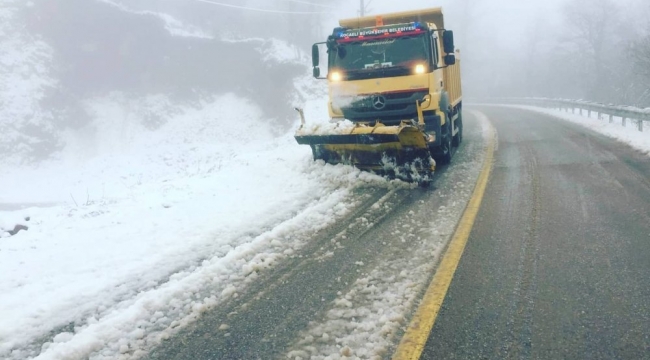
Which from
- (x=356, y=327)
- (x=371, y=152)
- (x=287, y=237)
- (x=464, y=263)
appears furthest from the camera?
→ (x=371, y=152)

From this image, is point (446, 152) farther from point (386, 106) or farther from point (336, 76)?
point (336, 76)

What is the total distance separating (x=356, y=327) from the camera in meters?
3.24

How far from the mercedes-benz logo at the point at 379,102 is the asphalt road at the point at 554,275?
2478 mm

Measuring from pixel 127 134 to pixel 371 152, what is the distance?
32.9m

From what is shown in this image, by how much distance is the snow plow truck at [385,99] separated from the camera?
7.98m

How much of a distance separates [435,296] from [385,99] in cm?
555

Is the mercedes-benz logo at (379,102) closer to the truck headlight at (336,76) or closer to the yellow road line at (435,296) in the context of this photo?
the truck headlight at (336,76)

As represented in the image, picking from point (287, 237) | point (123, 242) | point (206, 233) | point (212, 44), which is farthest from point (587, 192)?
point (212, 44)

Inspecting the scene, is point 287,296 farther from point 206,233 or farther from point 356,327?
point 206,233

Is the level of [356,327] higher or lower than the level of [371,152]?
lower

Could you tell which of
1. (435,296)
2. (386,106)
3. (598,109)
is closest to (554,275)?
(435,296)

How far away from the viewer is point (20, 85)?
3591 centimetres

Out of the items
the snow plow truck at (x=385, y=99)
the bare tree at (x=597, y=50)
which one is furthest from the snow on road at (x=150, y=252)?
the bare tree at (x=597, y=50)

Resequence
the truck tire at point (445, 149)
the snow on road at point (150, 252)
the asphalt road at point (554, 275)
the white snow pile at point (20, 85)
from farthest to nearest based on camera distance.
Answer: the white snow pile at point (20, 85) < the truck tire at point (445, 149) < the snow on road at point (150, 252) < the asphalt road at point (554, 275)
